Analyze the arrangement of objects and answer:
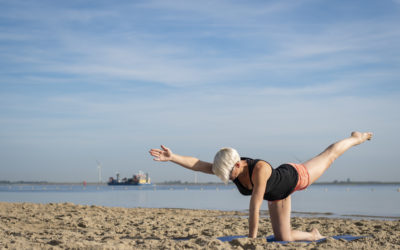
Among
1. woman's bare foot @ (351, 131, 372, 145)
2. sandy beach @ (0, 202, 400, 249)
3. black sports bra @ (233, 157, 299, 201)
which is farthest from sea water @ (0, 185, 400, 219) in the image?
black sports bra @ (233, 157, 299, 201)

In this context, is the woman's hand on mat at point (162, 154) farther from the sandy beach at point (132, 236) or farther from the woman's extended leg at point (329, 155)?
the woman's extended leg at point (329, 155)

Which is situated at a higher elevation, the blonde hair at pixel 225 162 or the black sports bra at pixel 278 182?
the blonde hair at pixel 225 162

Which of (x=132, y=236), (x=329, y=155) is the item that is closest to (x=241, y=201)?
(x=132, y=236)

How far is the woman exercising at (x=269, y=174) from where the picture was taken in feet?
15.5

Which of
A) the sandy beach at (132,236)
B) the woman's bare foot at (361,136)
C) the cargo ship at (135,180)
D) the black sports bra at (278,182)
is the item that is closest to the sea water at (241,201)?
the sandy beach at (132,236)

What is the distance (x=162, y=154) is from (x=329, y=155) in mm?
2277

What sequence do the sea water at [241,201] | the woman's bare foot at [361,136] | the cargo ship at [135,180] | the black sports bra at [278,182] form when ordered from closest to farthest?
the black sports bra at [278,182] < the woman's bare foot at [361,136] < the sea water at [241,201] < the cargo ship at [135,180]

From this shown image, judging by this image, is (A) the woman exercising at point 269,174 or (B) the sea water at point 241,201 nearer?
(A) the woman exercising at point 269,174

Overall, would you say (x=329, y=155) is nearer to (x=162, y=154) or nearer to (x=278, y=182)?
(x=278, y=182)

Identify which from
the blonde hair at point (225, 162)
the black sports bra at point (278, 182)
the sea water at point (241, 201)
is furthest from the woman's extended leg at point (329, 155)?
the sea water at point (241, 201)

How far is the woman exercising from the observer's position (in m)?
4.71

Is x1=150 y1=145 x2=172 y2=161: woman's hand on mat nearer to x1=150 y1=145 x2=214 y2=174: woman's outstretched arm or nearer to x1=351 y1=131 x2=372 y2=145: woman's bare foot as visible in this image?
x1=150 y1=145 x2=214 y2=174: woman's outstretched arm

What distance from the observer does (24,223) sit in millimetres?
8859

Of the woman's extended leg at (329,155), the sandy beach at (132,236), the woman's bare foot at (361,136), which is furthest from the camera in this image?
the woman's bare foot at (361,136)
